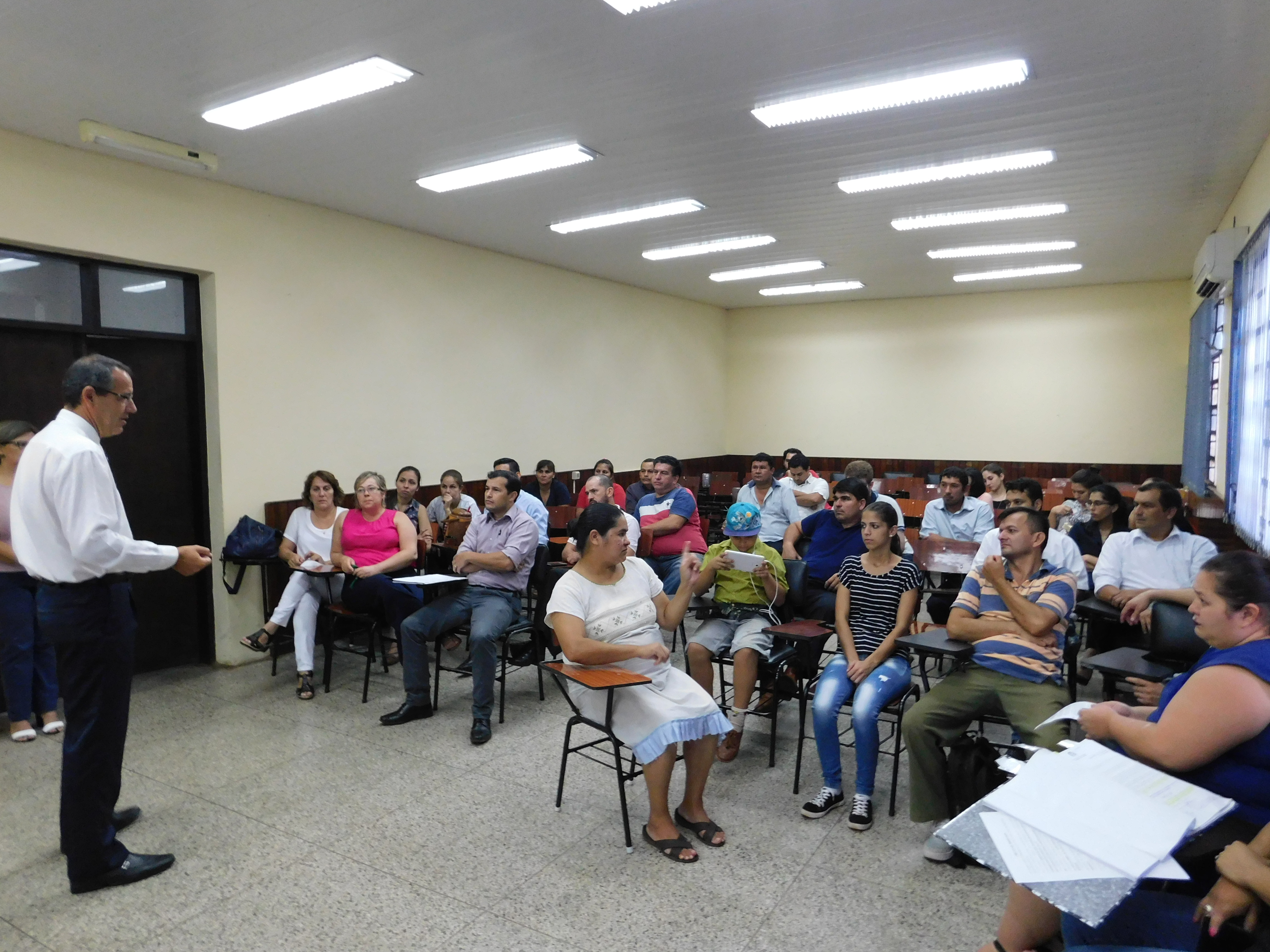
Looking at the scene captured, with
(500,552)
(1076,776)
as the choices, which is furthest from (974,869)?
(500,552)

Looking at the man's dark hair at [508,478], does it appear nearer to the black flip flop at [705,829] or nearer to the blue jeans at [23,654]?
the black flip flop at [705,829]

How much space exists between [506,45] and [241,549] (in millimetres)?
3691

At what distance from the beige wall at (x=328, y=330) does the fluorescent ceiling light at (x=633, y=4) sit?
3536mm

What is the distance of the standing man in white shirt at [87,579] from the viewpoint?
101 inches

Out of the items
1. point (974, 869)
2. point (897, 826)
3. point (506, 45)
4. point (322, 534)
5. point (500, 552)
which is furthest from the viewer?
point (322, 534)

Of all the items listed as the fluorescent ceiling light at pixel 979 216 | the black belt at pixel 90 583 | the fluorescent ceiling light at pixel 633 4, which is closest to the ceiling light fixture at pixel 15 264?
the black belt at pixel 90 583

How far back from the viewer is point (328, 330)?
20.1 feet

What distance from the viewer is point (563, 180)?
5480 millimetres

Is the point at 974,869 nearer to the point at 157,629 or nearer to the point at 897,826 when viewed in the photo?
the point at 897,826

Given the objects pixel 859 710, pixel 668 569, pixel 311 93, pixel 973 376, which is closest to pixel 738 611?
pixel 859 710

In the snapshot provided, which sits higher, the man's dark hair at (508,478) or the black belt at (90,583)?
the man's dark hair at (508,478)

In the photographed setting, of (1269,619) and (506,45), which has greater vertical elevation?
(506,45)

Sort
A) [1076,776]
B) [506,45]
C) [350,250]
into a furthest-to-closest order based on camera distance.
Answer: [350,250] < [506,45] < [1076,776]

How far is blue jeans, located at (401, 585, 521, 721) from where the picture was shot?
13.8ft
